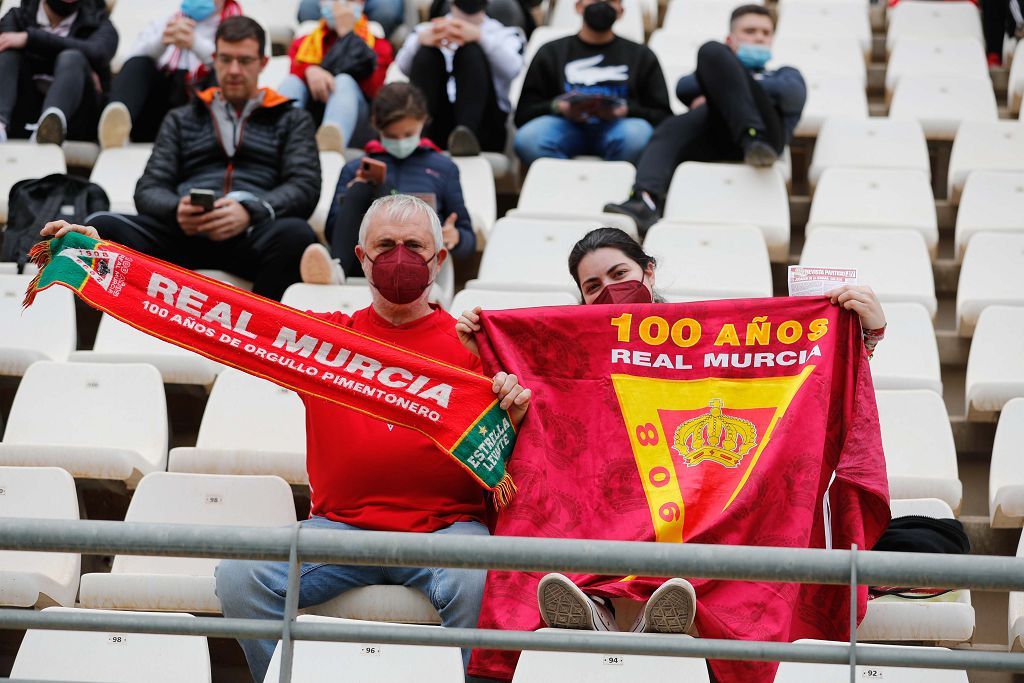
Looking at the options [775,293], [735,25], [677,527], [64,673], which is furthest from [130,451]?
[735,25]

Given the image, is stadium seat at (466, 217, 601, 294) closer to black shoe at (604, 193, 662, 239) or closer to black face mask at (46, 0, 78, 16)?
black shoe at (604, 193, 662, 239)

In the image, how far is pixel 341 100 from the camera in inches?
265

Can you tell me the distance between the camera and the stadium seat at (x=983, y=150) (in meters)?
6.24

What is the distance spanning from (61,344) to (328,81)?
237 centimetres

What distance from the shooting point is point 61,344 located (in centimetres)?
492

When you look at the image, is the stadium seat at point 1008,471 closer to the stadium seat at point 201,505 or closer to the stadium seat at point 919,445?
the stadium seat at point 919,445

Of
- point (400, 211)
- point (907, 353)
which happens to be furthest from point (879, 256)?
point (400, 211)

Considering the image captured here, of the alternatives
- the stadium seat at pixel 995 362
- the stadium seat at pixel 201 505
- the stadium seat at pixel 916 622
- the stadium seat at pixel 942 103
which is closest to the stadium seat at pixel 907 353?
the stadium seat at pixel 995 362

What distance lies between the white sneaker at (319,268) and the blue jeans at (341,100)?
71.0 inches

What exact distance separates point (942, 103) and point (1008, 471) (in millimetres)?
3427

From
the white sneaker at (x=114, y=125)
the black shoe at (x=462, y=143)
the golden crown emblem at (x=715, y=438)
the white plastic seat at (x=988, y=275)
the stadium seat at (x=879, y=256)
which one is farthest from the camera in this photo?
the white sneaker at (x=114, y=125)

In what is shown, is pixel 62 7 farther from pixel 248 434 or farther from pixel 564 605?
pixel 564 605

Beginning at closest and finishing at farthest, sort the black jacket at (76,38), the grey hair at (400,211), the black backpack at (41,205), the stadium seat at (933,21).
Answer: the grey hair at (400,211), the black backpack at (41,205), the black jacket at (76,38), the stadium seat at (933,21)

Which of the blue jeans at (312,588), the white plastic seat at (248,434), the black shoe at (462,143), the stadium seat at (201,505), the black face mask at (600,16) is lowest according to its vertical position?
the blue jeans at (312,588)
